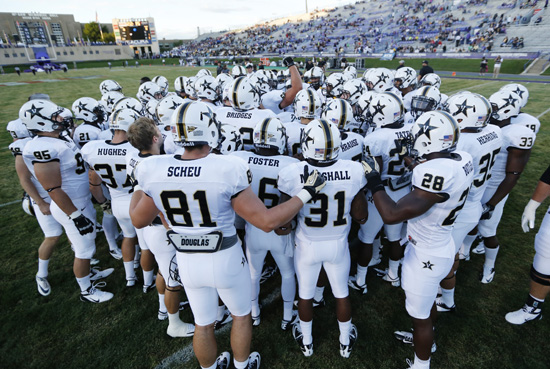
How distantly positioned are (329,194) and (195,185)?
138 centimetres

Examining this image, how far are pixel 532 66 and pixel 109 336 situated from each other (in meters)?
34.9

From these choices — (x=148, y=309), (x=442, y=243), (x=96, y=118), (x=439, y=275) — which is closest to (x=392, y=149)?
Result: (x=442, y=243)

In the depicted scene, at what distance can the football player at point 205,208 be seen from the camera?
99.0 inches

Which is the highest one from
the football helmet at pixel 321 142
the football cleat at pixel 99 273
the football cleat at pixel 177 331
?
the football helmet at pixel 321 142

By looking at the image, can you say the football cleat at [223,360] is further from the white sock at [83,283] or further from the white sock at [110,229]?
the white sock at [110,229]

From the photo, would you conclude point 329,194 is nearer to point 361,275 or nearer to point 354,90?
point 361,275

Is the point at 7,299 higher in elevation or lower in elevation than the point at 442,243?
lower

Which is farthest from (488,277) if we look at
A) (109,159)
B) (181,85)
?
(181,85)

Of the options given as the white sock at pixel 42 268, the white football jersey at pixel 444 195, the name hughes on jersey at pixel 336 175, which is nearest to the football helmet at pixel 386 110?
the white football jersey at pixel 444 195

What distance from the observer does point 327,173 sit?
10.1 feet

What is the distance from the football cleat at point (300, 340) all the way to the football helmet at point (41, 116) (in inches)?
170

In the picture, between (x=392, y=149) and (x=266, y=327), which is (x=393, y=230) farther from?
(x=266, y=327)

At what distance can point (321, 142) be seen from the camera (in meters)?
3.05

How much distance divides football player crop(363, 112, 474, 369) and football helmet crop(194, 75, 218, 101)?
487 centimetres
